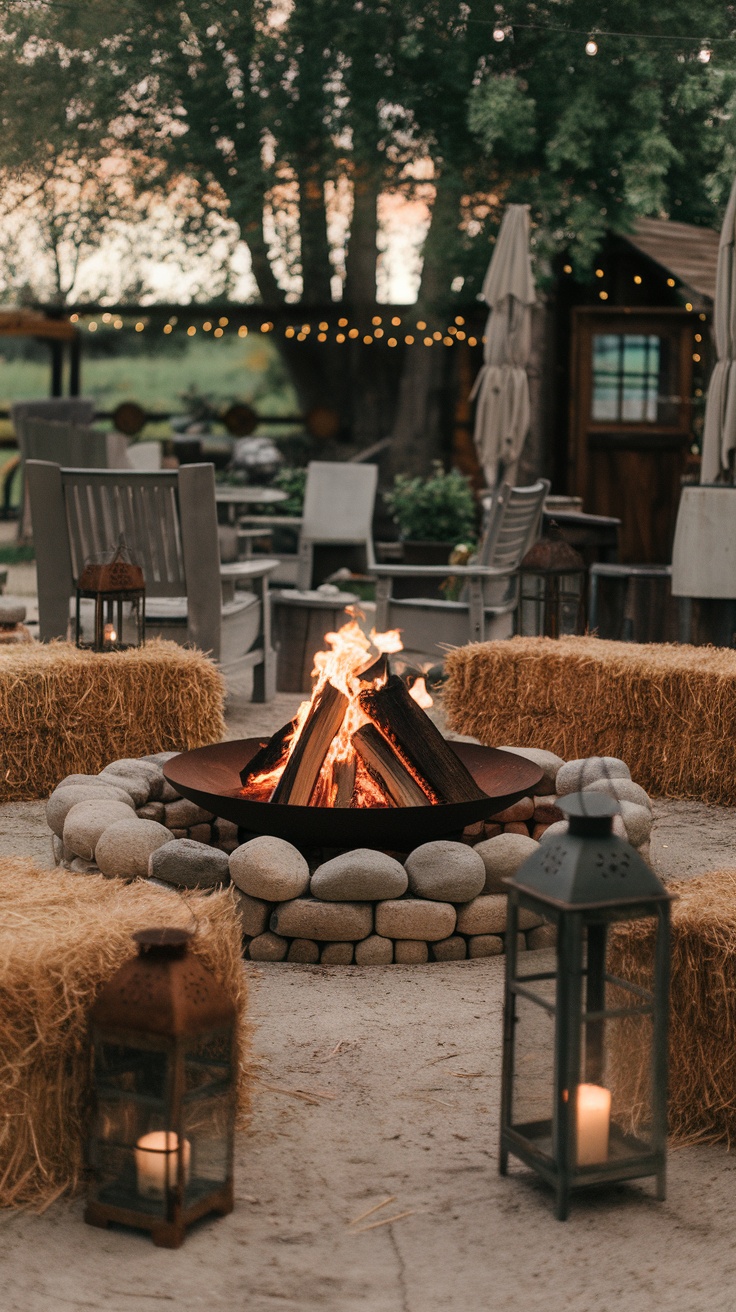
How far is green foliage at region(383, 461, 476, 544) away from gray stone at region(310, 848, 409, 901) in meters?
8.07

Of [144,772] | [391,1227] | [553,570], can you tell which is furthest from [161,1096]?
[553,570]

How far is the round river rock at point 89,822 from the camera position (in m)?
3.88

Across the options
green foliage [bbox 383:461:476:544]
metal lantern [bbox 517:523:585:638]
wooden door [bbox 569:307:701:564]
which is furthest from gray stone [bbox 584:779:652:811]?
wooden door [bbox 569:307:701:564]

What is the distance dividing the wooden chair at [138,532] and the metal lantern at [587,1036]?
11.5 ft

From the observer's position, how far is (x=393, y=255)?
1366 cm

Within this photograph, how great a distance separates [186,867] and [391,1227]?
156cm

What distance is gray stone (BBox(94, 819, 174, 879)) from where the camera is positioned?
12.4 ft

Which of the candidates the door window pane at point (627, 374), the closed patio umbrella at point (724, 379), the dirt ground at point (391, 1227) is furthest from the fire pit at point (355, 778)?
the door window pane at point (627, 374)

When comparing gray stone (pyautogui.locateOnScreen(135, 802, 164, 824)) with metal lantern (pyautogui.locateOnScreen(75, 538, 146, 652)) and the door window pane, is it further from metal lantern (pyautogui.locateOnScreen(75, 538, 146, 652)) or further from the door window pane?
the door window pane

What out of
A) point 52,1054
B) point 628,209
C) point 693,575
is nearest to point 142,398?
point 628,209

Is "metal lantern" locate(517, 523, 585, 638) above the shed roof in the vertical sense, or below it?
below

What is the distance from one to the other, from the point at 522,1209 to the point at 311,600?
4979 mm

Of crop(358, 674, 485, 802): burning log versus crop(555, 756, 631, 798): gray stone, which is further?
crop(555, 756, 631, 798): gray stone

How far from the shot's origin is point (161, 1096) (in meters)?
2.25
